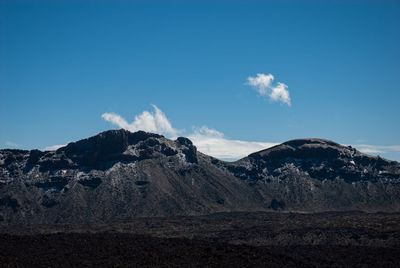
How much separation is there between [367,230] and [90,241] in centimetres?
9739

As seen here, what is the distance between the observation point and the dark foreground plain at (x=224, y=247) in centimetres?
9762

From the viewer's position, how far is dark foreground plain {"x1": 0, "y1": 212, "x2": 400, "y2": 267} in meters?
97.6

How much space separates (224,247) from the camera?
11094 centimetres

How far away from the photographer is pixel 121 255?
102250 mm

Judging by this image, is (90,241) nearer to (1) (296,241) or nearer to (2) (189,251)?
(2) (189,251)

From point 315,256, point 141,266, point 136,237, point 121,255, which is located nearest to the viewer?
point 141,266

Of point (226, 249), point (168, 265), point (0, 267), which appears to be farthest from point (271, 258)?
point (0, 267)

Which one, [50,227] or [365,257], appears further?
[50,227]

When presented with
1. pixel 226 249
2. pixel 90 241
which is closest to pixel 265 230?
pixel 226 249

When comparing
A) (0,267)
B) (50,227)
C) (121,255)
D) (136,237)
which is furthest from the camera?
(50,227)

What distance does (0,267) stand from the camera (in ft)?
279

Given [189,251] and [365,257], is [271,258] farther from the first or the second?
[365,257]

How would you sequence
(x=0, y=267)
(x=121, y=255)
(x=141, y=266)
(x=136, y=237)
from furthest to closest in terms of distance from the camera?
(x=136, y=237), (x=121, y=255), (x=141, y=266), (x=0, y=267)

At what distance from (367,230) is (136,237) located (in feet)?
273
